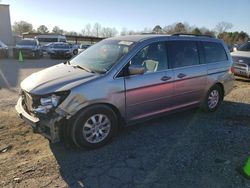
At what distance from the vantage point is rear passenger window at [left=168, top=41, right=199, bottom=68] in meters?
5.45

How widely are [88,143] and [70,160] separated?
41 cm

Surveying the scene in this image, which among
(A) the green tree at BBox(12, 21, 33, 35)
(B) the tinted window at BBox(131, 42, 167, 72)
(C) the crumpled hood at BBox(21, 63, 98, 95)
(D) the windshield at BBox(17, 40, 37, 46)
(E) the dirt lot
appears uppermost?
(A) the green tree at BBox(12, 21, 33, 35)

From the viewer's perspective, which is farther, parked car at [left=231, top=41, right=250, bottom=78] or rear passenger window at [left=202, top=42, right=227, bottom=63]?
parked car at [left=231, top=41, right=250, bottom=78]

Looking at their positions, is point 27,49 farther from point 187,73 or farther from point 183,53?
point 187,73

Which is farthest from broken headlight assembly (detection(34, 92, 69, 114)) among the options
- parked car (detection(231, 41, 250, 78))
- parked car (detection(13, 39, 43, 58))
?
parked car (detection(13, 39, 43, 58))

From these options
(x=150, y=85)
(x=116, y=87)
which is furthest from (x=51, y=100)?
(x=150, y=85)

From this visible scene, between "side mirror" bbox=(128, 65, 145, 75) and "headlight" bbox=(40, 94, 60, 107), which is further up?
"side mirror" bbox=(128, 65, 145, 75)

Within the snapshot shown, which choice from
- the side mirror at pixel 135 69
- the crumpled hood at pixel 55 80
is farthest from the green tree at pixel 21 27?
the side mirror at pixel 135 69

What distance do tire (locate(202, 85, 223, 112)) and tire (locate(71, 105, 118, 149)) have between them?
2.62 m

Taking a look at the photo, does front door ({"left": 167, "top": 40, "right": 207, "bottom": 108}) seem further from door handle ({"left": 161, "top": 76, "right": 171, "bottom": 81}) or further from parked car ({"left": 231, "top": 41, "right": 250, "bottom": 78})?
parked car ({"left": 231, "top": 41, "right": 250, "bottom": 78})

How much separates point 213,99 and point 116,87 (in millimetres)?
2997

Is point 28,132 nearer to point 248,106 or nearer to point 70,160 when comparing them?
point 70,160

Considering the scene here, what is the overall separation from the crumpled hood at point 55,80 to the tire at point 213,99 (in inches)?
120

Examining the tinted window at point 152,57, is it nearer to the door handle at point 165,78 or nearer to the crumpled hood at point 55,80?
the door handle at point 165,78
